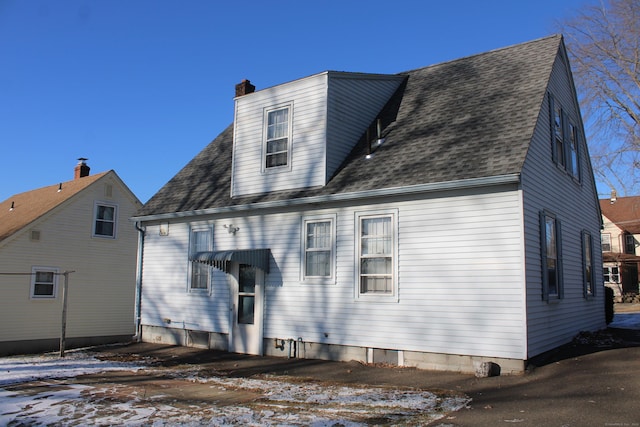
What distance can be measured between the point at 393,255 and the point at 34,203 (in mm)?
18781

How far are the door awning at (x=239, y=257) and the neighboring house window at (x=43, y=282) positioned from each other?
9.70 meters

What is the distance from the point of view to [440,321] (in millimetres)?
10656

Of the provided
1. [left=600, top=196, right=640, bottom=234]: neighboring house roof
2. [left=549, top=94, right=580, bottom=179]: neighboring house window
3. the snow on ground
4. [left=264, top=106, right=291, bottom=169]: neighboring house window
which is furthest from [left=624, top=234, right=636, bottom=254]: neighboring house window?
the snow on ground

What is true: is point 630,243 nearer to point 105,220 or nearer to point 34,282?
point 105,220

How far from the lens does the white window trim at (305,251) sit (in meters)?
12.5

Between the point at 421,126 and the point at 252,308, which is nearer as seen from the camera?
the point at 421,126

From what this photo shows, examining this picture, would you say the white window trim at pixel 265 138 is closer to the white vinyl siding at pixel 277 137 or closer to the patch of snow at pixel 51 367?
the white vinyl siding at pixel 277 137

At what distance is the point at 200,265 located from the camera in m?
15.6

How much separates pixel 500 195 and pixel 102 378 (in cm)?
875

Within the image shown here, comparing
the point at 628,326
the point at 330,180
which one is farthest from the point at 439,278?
the point at 628,326

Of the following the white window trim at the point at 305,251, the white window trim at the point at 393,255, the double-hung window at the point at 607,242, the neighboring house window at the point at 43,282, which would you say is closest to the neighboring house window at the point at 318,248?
the white window trim at the point at 305,251

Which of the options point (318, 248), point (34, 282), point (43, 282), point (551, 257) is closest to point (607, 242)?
point (551, 257)

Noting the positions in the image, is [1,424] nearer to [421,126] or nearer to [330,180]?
[330,180]

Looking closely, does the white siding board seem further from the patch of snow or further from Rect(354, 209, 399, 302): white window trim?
the patch of snow
